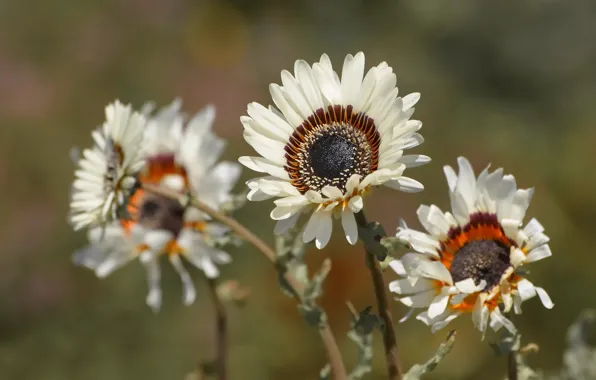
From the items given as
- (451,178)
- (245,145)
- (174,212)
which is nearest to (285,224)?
(451,178)

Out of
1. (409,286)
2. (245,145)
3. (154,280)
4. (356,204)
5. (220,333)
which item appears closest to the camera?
(356,204)

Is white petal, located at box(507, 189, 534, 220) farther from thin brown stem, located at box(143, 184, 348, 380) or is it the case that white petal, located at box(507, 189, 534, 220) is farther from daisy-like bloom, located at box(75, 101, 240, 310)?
daisy-like bloom, located at box(75, 101, 240, 310)

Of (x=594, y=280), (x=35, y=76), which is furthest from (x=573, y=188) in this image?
(x=35, y=76)

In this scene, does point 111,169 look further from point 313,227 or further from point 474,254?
point 474,254

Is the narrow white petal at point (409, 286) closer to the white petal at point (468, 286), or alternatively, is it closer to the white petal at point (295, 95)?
the white petal at point (468, 286)

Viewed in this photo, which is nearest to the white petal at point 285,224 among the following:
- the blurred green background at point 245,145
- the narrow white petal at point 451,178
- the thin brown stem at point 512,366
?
the narrow white petal at point 451,178

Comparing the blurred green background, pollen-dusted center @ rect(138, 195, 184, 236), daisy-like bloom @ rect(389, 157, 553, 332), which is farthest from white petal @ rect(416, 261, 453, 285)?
the blurred green background
